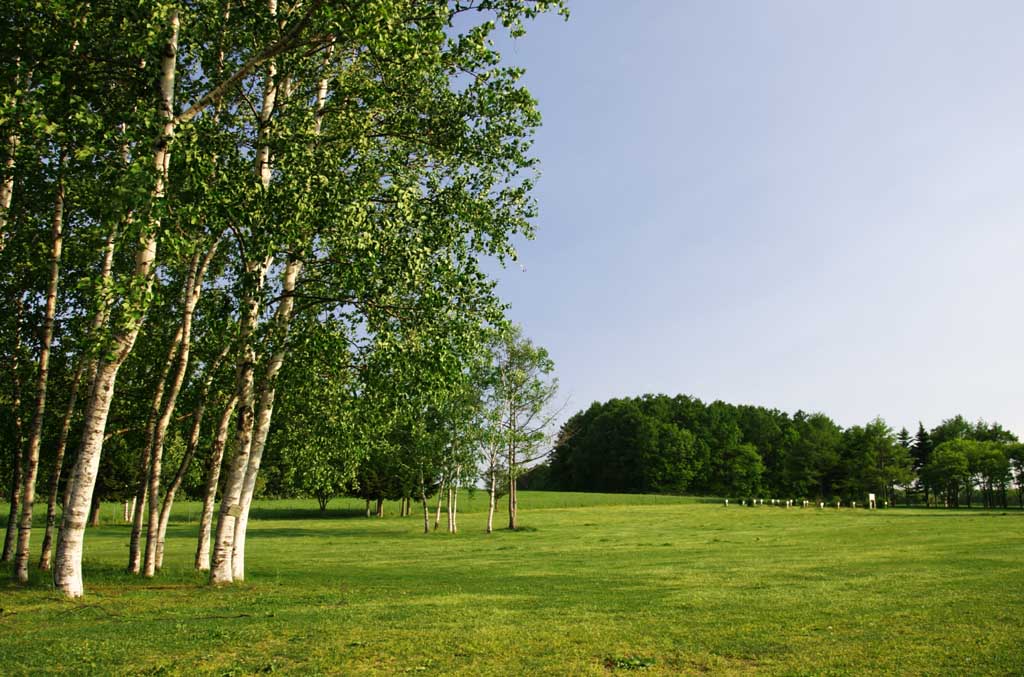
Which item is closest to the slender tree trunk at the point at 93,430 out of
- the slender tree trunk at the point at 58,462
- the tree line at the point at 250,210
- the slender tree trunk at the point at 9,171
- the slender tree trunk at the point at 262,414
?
the tree line at the point at 250,210

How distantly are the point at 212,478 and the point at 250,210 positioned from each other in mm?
10183

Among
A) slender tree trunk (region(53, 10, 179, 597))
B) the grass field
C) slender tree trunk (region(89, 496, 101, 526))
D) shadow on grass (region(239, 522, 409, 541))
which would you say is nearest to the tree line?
slender tree trunk (region(53, 10, 179, 597))

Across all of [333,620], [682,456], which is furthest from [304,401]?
[682,456]

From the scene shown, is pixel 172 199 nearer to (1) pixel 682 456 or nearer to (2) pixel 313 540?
(2) pixel 313 540

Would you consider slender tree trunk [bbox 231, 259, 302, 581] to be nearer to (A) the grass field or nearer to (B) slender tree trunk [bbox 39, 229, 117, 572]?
(A) the grass field

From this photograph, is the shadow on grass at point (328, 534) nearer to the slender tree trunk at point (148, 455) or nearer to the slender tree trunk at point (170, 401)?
the slender tree trunk at point (148, 455)

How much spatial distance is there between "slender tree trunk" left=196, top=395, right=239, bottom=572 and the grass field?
5.11 feet

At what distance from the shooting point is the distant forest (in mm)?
125500

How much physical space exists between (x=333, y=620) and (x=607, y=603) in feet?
21.5

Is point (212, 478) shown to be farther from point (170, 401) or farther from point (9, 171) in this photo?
point (9, 171)

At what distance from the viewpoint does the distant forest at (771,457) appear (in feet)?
412

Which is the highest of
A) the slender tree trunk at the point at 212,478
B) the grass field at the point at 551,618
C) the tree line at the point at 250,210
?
the tree line at the point at 250,210

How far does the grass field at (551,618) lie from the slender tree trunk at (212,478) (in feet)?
5.11

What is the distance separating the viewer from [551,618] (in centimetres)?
1466
